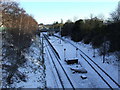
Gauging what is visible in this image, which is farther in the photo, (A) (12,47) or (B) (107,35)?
(B) (107,35)

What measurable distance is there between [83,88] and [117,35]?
1272 cm

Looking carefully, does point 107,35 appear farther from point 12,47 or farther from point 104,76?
point 12,47

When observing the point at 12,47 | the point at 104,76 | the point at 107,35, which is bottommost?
the point at 104,76

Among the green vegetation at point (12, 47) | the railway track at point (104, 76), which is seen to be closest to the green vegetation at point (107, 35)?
the railway track at point (104, 76)

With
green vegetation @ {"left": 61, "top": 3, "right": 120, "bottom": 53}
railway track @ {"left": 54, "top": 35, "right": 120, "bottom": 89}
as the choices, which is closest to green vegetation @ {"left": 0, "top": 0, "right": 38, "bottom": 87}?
railway track @ {"left": 54, "top": 35, "right": 120, "bottom": 89}

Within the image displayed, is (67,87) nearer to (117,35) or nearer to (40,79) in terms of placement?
(40,79)

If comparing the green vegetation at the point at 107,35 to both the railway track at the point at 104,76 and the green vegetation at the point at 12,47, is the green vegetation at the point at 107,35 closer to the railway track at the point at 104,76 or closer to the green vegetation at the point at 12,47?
the railway track at the point at 104,76

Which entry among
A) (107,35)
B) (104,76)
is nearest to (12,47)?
(104,76)

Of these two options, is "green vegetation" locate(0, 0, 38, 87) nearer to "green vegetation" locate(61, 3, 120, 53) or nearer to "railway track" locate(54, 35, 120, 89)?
"railway track" locate(54, 35, 120, 89)

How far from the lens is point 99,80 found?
15.4m

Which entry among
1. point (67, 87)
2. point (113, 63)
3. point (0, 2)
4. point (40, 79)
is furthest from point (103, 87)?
point (0, 2)

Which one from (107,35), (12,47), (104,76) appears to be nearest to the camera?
(104,76)

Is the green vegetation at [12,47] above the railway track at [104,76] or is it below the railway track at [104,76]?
above

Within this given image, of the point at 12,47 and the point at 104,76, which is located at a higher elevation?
the point at 12,47
